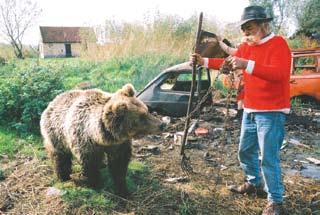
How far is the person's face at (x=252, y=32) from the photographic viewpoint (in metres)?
3.68

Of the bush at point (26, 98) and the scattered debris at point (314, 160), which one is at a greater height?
the bush at point (26, 98)

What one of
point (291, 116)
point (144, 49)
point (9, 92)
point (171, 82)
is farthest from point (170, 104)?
point (144, 49)

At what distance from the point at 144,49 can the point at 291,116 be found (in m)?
8.34

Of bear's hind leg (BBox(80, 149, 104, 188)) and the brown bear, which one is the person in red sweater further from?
bear's hind leg (BBox(80, 149, 104, 188))

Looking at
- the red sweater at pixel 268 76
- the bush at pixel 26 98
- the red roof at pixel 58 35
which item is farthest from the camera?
the red roof at pixel 58 35

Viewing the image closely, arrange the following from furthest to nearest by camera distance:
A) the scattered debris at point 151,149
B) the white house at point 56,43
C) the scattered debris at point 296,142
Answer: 1. the white house at point 56,43
2. the scattered debris at point 296,142
3. the scattered debris at point 151,149

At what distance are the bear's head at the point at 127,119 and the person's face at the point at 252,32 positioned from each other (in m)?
1.37

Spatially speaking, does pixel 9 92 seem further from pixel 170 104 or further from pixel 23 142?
pixel 170 104

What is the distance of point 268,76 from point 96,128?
6.42 feet

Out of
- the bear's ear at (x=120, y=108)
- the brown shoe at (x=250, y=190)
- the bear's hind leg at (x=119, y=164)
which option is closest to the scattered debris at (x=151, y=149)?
the bear's hind leg at (x=119, y=164)

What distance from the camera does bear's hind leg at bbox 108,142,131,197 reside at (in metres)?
4.35

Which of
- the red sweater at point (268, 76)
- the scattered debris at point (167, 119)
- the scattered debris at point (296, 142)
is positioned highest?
the red sweater at point (268, 76)

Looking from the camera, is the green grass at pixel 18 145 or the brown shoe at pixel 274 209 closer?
the brown shoe at pixel 274 209

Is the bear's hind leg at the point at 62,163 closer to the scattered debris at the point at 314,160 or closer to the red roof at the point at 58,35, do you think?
the scattered debris at the point at 314,160
